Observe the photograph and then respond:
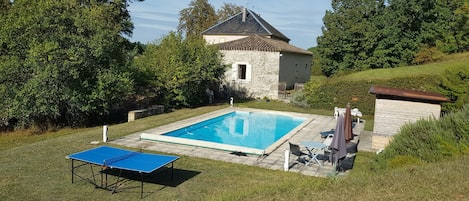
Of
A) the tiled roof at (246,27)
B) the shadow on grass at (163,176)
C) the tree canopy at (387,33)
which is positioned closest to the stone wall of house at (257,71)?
the tiled roof at (246,27)

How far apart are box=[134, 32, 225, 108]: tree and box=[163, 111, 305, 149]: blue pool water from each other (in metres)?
3.19

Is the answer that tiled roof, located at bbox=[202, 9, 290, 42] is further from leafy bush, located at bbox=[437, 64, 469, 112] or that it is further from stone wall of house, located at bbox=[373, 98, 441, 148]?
stone wall of house, located at bbox=[373, 98, 441, 148]

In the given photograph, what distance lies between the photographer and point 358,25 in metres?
35.5

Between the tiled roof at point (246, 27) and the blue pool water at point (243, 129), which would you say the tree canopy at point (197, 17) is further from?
the blue pool water at point (243, 129)

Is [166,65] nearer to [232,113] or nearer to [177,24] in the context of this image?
[232,113]

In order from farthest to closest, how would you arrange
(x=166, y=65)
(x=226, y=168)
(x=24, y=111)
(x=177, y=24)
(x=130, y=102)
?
1. (x=177, y=24)
2. (x=130, y=102)
3. (x=166, y=65)
4. (x=24, y=111)
5. (x=226, y=168)

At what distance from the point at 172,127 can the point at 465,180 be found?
40.0 feet

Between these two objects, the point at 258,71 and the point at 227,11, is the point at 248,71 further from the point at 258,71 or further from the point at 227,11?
the point at 227,11

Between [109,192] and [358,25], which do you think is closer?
[109,192]

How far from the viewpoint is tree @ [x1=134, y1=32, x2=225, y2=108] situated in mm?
20891

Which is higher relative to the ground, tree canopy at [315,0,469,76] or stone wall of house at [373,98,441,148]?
tree canopy at [315,0,469,76]

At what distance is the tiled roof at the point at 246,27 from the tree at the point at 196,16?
51.1 feet

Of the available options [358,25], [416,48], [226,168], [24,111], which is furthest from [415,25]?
[24,111]

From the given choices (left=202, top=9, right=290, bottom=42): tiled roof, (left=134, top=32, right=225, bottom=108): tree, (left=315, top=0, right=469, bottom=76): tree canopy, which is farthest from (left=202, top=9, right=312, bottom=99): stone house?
(left=315, top=0, right=469, bottom=76): tree canopy
